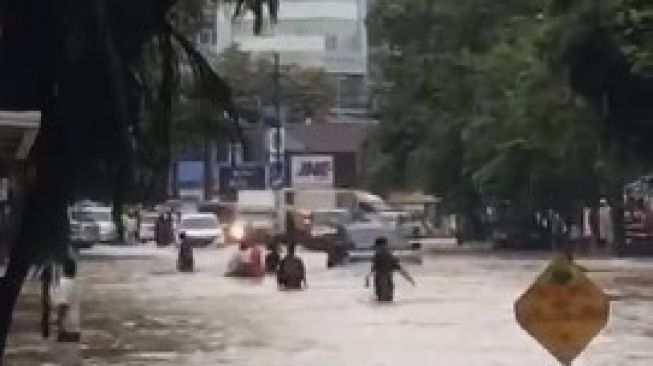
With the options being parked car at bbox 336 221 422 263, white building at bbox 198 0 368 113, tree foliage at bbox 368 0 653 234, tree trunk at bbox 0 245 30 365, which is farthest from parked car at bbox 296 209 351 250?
→ white building at bbox 198 0 368 113

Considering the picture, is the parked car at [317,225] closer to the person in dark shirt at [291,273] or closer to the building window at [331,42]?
the person in dark shirt at [291,273]

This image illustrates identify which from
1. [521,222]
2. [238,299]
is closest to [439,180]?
[521,222]

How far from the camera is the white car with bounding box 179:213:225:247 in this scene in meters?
67.6

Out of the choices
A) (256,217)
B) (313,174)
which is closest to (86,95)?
(256,217)

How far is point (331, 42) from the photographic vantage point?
12900cm

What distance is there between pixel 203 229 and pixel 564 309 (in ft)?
188

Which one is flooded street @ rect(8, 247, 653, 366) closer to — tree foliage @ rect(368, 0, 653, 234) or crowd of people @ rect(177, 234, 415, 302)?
crowd of people @ rect(177, 234, 415, 302)

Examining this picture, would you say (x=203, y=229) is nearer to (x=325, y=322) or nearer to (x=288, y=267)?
(x=288, y=267)

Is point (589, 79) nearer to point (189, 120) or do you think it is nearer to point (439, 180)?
point (439, 180)

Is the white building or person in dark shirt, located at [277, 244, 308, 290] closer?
person in dark shirt, located at [277, 244, 308, 290]

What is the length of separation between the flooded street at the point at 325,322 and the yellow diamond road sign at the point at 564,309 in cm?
684

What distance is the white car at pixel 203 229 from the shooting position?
67.6m

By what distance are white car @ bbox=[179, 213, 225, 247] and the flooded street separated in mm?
23951

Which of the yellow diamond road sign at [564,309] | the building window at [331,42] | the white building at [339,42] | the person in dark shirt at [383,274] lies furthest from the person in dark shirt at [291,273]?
the building window at [331,42]
